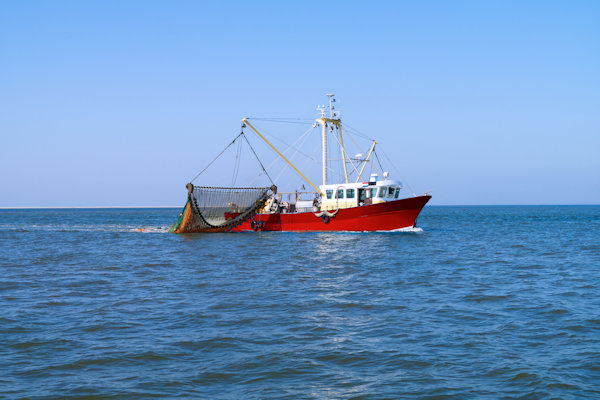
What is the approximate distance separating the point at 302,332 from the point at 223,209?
118ft

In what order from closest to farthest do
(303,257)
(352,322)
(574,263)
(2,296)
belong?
(352,322), (2,296), (574,263), (303,257)

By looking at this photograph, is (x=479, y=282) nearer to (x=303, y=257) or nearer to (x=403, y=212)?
(x=303, y=257)

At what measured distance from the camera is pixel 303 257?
83.5ft

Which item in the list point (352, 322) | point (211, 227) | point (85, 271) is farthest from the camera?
point (211, 227)

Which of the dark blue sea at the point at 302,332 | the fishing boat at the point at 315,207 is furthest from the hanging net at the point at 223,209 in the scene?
the dark blue sea at the point at 302,332

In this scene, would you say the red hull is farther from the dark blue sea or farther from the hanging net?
the dark blue sea

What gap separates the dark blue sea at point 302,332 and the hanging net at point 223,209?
22552mm

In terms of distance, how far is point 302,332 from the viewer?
1056cm

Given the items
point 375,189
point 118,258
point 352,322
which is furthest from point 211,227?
point 352,322

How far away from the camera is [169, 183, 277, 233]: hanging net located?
43.9 metres

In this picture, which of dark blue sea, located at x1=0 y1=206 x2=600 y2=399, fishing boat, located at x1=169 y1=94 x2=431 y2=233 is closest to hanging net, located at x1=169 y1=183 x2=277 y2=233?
fishing boat, located at x1=169 y1=94 x2=431 y2=233

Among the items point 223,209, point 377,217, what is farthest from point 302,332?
point 223,209

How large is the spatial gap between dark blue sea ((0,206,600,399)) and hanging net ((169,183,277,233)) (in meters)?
22.6

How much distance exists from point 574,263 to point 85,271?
21575mm
